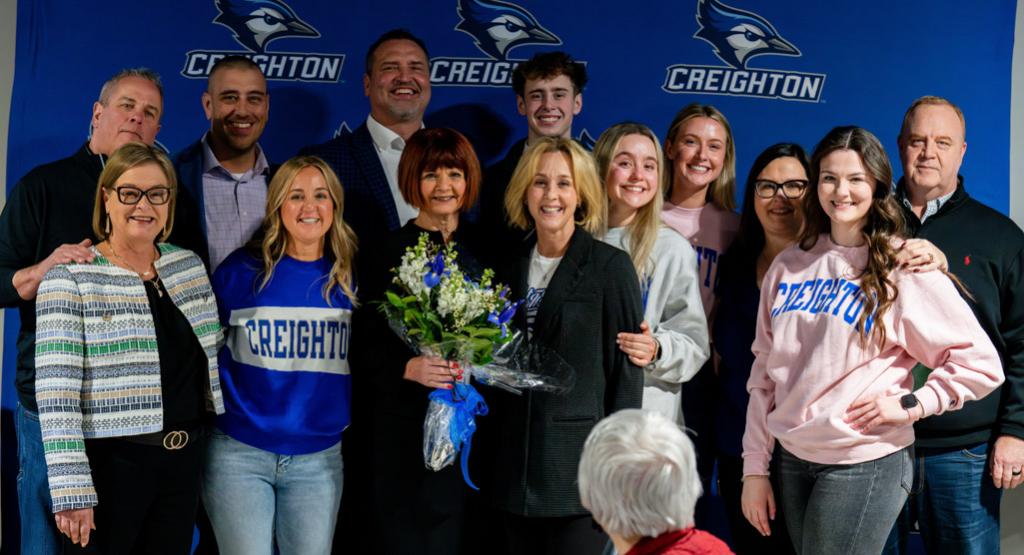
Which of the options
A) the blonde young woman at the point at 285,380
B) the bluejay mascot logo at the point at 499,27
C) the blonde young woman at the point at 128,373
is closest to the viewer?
the blonde young woman at the point at 128,373

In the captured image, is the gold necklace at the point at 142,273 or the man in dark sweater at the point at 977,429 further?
the man in dark sweater at the point at 977,429

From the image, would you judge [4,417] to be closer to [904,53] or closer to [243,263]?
[243,263]

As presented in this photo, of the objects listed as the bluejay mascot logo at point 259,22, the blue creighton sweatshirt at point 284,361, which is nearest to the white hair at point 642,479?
the blue creighton sweatshirt at point 284,361

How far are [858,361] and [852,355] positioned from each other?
0.09 feet

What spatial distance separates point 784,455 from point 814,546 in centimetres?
31

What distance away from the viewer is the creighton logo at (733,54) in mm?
4930

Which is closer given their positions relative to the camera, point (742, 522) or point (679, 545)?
point (679, 545)

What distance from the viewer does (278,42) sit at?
501 cm

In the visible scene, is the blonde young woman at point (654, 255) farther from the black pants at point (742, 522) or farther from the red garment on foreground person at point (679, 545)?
the red garment on foreground person at point (679, 545)

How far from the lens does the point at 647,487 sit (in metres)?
2.21

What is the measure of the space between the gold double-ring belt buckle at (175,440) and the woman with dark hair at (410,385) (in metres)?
0.69

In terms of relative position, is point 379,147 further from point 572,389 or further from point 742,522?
point 742,522

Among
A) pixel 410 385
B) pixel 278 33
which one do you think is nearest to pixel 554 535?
pixel 410 385

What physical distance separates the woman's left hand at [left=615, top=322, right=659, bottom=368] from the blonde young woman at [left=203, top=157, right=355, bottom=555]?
1.06 metres
